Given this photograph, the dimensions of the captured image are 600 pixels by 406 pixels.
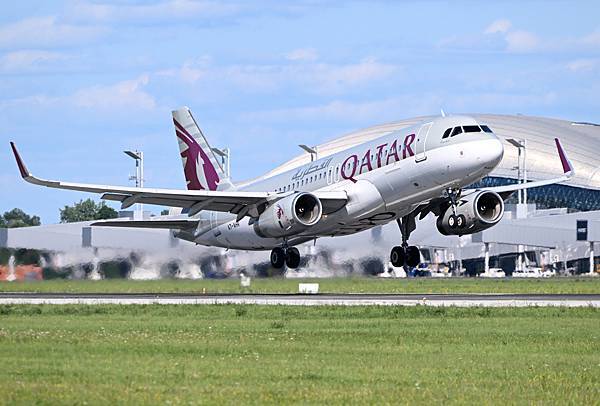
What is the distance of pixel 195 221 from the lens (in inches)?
2271

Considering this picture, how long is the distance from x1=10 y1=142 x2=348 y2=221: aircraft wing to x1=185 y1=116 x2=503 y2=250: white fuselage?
584mm

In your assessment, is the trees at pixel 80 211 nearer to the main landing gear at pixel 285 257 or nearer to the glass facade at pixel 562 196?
the glass facade at pixel 562 196

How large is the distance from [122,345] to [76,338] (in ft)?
6.72

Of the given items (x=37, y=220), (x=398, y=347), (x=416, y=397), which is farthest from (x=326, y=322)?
(x=37, y=220)

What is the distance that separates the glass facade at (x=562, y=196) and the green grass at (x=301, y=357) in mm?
115827

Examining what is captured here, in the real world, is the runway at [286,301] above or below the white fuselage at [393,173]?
below

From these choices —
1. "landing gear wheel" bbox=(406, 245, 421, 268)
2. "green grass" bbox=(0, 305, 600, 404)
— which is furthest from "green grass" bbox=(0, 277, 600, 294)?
"green grass" bbox=(0, 305, 600, 404)

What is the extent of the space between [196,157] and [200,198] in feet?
35.3

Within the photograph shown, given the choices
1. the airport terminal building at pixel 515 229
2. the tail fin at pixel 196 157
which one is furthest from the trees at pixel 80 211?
the tail fin at pixel 196 157

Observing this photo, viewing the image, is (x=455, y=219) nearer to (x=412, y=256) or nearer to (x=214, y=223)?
(x=412, y=256)

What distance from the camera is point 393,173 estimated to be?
45.9 m

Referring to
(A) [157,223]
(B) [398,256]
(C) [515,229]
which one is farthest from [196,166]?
(C) [515,229]

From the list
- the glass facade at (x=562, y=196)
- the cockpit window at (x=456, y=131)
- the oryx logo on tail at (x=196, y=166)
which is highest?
the glass facade at (x=562, y=196)

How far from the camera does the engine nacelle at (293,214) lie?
48.0 m
